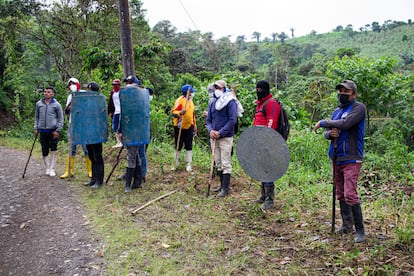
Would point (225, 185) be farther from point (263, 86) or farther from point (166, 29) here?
A: point (166, 29)

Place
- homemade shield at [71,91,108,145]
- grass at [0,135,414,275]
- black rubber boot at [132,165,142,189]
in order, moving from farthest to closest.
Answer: black rubber boot at [132,165,142,189] < homemade shield at [71,91,108,145] < grass at [0,135,414,275]

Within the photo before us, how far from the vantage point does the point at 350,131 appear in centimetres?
425

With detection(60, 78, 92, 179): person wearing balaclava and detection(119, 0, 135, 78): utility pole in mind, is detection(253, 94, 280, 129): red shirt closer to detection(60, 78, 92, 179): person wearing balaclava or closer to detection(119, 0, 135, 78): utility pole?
detection(60, 78, 92, 179): person wearing balaclava

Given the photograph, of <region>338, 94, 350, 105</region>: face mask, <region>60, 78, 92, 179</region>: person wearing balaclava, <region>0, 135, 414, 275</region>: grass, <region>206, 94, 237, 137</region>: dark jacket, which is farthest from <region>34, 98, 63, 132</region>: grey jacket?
<region>338, 94, 350, 105</region>: face mask

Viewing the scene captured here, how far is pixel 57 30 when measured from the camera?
A: 61.9 feet

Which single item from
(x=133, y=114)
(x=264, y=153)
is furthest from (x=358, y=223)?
(x=133, y=114)

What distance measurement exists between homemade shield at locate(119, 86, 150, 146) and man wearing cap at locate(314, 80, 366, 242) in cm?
309

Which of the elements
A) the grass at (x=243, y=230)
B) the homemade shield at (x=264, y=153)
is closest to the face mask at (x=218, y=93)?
the homemade shield at (x=264, y=153)

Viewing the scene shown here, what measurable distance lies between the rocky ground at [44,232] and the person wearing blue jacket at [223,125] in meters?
2.36

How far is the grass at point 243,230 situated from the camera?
3750 mm

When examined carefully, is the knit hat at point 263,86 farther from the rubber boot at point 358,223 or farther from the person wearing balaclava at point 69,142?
the person wearing balaclava at point 69,142

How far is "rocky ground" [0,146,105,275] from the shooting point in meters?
3.82

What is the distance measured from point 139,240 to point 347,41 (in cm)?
9230

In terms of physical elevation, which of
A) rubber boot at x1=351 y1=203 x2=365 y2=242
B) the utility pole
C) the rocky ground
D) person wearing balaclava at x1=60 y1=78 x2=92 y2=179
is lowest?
the rocky ground
